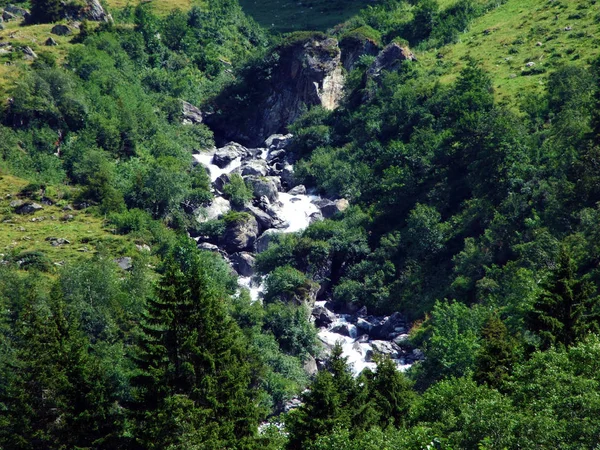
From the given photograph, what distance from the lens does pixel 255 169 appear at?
5910 inches

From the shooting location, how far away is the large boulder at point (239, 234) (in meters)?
133

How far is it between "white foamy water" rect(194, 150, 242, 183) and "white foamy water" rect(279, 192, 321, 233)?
12039mm

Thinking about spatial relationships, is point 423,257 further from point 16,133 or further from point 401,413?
point 16,133

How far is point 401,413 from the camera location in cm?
7119

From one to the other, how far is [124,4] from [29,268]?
10240cm

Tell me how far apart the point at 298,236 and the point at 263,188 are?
51.2 feet

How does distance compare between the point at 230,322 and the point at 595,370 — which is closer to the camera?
the point at 595,370

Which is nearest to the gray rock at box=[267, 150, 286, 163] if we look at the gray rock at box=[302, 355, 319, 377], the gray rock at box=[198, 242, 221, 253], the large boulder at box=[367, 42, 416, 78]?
the large boulder at box=[367, 42, 416, 78]

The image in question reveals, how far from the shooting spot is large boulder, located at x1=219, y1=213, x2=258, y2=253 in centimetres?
13288

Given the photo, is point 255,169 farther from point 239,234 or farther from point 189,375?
point 189,375

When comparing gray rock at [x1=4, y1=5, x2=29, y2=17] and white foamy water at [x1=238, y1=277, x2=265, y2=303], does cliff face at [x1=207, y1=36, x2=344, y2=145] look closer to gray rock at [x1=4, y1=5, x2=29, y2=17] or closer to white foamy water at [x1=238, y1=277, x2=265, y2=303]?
gray rock at [x1=4, y1=5, x2=29, y2=17]

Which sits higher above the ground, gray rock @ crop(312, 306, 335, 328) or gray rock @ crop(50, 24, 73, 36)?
gray rock @ crop(50, 24, 73, 36)

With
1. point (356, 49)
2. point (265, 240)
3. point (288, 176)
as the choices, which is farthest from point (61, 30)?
point (265, 240)

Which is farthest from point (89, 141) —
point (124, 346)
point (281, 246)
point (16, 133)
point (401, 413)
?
point (401, 413)
